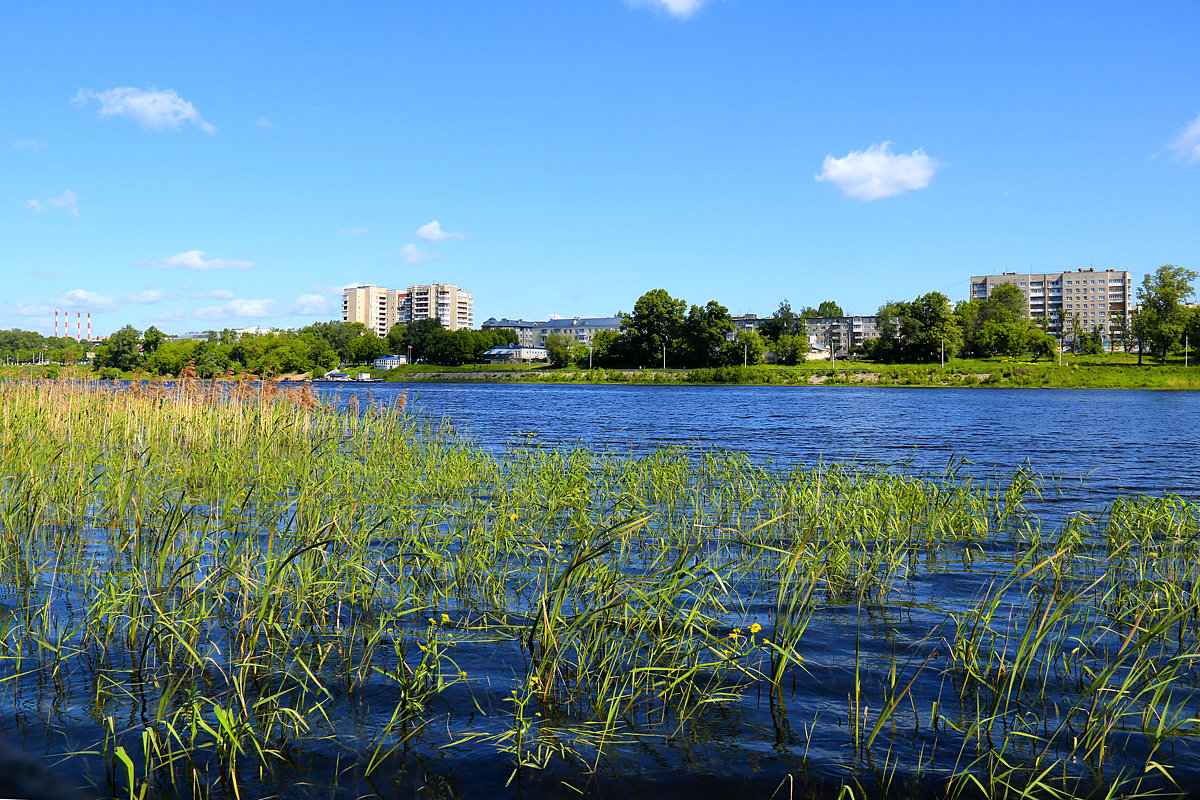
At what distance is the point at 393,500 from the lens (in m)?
8.61

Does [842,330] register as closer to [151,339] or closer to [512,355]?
[512,355]

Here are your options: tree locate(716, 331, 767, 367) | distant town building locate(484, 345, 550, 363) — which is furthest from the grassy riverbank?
distant town building locate(484, 345, 550, 363)

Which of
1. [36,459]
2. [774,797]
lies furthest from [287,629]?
[36,459]

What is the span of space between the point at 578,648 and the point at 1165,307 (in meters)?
125

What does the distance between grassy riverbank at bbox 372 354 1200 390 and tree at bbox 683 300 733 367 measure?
19747 mm

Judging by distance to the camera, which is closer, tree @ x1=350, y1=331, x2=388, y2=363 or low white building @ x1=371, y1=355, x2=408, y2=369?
low white building @ x1=371, y1=355, x2=408, y2=369

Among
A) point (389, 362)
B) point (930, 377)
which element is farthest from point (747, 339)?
point (389, 362)

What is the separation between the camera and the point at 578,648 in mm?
4590

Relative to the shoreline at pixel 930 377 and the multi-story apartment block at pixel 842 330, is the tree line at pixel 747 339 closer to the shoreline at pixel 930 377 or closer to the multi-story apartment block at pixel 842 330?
the shoreline at pixel 930 377

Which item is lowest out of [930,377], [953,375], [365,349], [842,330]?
[930,377]

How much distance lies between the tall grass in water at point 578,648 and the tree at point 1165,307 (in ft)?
363

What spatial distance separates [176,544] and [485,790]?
4820 millimetres

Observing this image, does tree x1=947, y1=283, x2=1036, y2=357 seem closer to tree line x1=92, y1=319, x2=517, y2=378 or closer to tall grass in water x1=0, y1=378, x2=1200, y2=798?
tree line x1=92, y1=319, x2=517, y2=378

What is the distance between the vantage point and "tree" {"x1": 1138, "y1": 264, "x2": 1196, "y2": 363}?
3807 inches
